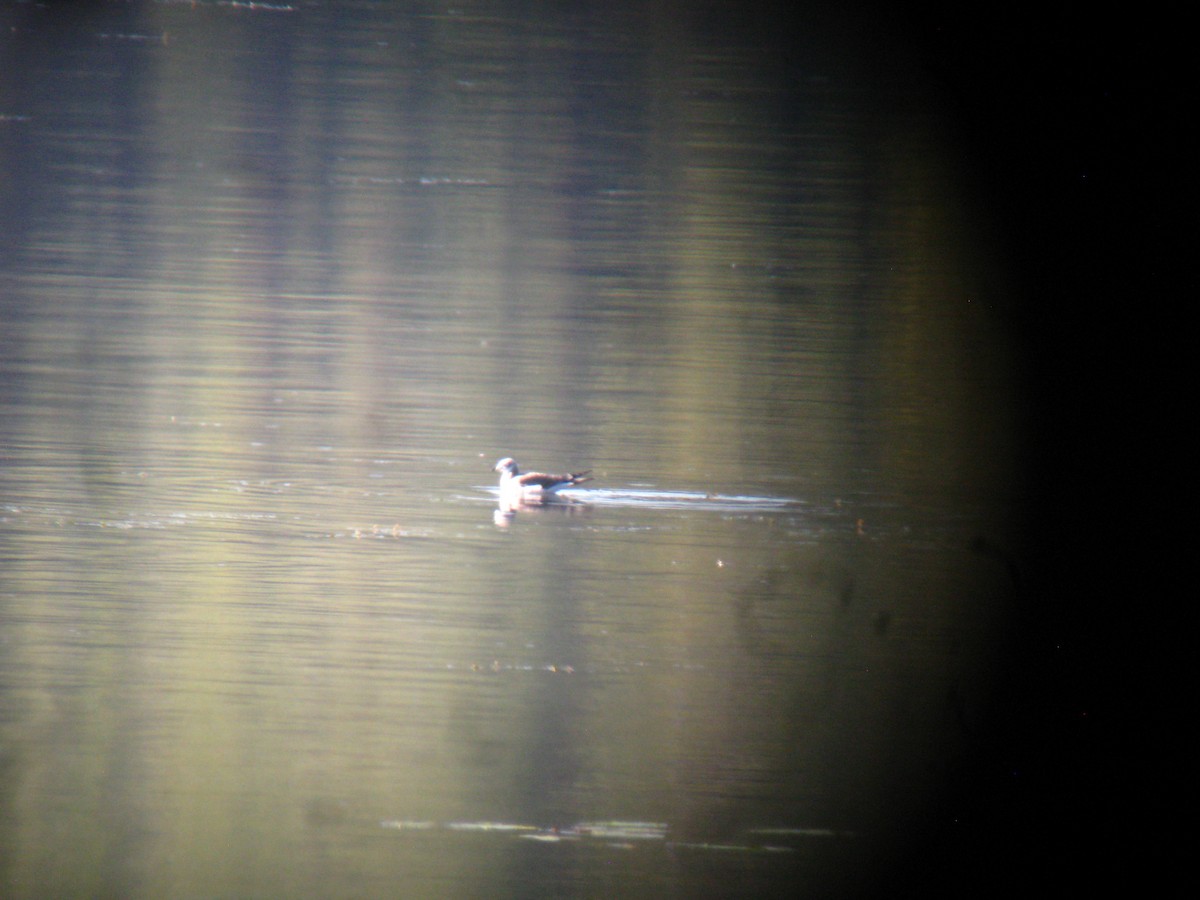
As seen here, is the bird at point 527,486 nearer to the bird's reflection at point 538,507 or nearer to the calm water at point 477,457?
the bird's reflection at point 538,507

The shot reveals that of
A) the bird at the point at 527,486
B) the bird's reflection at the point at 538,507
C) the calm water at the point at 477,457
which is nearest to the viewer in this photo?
the calm water at the point at 477,457

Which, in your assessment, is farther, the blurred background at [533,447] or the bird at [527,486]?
the bird at [527,486]

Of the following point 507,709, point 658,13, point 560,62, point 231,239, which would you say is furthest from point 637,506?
point 658,13

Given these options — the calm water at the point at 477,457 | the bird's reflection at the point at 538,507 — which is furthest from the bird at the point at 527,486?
the calm water at the point at 477,457

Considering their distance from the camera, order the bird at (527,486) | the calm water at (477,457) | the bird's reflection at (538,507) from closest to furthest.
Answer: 1. the calm water at (477,457)
2. the bird's reflection at (538,507)
3. the bird at (527,486)

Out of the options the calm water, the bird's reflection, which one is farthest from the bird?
the calm water

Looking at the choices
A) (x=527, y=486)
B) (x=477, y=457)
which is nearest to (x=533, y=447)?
(x=477, y=457)

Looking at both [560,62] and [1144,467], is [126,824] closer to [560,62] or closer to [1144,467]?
[1144,467]
